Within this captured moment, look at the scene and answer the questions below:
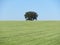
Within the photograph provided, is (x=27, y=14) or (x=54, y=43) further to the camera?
(x=27, y=14)

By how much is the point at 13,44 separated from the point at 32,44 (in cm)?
158

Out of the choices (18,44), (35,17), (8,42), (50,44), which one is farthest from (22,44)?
(35,17)

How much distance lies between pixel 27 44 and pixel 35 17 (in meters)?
85.7

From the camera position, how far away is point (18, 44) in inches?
533

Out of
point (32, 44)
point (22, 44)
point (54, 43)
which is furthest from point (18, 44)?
point (54, 43)

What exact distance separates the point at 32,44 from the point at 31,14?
8927 cm

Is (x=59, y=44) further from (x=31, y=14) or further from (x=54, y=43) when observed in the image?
(x=31, y=14)

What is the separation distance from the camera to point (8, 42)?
14.0 m

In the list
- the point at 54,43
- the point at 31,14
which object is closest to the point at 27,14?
the point at 31,14

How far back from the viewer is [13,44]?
13438 millimetres

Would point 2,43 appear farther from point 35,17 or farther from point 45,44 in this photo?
point 35,17

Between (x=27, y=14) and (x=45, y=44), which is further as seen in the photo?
(x=27, y=14)

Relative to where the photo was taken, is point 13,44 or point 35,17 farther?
point 35,17

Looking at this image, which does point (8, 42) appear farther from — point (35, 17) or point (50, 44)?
point (35, 17)
